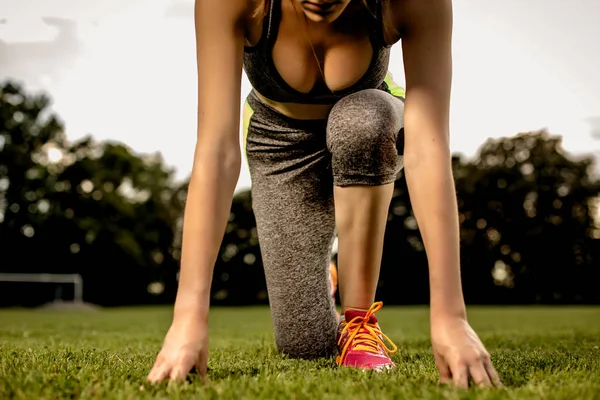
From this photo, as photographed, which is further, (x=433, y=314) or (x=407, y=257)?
(x=407, y=257)

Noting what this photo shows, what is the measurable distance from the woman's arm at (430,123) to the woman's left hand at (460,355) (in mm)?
156

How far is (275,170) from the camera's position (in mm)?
3230

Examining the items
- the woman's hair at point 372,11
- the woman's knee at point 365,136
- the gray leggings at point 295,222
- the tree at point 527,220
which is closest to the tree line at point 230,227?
the tree at point 527,220

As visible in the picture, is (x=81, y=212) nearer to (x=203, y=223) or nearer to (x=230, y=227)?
(x=230, y=227)

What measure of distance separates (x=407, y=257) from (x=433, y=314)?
3369cm

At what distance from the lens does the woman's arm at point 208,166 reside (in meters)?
1.78

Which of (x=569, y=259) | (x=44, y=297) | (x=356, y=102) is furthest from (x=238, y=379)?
(x=569, y=259)

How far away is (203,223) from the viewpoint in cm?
187

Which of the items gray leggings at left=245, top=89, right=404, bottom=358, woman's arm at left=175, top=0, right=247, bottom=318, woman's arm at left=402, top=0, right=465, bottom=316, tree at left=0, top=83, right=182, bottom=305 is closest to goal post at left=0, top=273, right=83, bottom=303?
tree at left=0, top=83, right=182, bottom=305

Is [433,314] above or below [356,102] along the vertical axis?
below

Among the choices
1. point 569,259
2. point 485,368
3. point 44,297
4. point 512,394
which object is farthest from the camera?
point 569,259

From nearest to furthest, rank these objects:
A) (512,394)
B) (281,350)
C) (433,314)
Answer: (512,394)
(433,314)
(281,350)

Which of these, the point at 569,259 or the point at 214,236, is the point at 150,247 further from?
the point at 214,236

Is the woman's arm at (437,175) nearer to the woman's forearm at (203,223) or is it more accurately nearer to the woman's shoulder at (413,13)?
the woman's shoulder at (413,13)
